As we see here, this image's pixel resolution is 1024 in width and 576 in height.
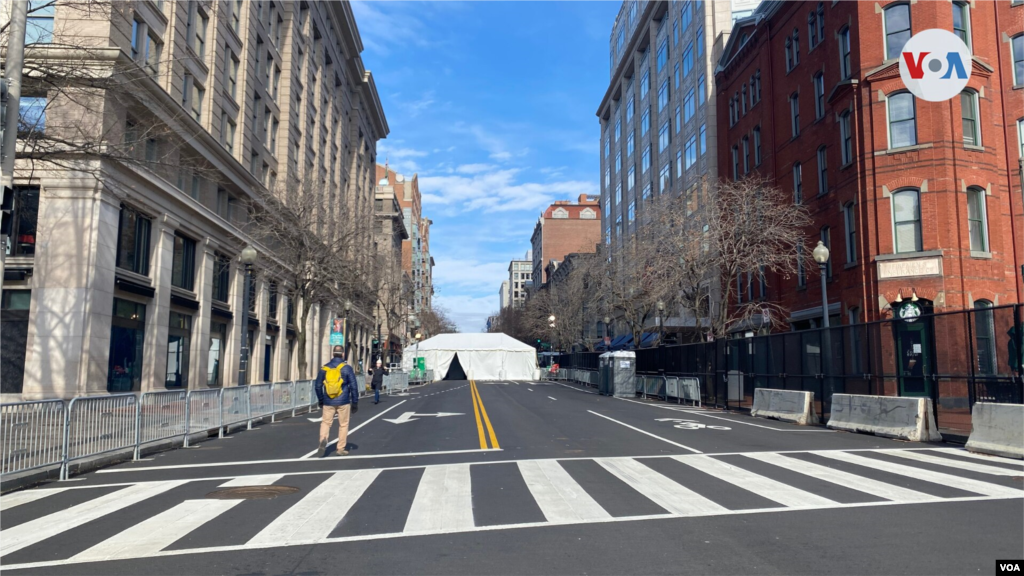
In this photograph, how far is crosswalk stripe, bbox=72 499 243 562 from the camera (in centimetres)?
626

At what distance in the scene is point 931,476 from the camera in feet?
32.7

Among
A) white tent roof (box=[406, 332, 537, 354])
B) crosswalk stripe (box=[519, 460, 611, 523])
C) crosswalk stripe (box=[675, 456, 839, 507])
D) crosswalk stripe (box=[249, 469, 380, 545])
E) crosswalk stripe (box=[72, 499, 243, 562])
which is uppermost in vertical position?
white tent roof (box=[406, 332, 537, 354])

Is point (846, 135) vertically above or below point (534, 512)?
above

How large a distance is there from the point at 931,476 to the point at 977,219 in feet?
66.0

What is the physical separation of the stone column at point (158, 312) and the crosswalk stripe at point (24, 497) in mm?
18063

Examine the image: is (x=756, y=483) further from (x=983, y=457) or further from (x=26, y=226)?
(x=26, y=226)

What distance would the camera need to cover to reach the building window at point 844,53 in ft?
95.0

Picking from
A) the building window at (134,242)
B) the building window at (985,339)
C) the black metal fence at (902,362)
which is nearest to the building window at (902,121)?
the black metal fence at (902,362)

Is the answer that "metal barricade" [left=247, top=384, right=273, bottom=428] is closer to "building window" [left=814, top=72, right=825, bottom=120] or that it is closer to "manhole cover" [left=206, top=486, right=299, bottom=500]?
"manhole cover" [left=206, top=486, right=299, bottom=500]

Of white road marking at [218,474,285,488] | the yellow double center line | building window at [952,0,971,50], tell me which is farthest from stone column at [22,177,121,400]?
building window at [952,0,971,50]

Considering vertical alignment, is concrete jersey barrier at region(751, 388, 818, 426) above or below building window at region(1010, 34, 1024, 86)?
below

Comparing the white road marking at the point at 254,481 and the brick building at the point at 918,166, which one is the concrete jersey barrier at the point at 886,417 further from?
the white road marking at the point at 254,481

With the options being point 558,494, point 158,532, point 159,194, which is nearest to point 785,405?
point 558,494

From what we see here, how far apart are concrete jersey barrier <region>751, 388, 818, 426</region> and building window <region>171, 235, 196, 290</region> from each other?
2193cm
